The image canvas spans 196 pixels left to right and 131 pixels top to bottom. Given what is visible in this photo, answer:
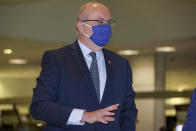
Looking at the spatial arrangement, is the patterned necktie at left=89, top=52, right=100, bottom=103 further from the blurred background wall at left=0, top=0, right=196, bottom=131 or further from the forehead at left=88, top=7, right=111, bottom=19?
the blurred background wall at left=0, top=0, right=196, bottom=131

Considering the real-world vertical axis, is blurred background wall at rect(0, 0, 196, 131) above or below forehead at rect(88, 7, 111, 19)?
below

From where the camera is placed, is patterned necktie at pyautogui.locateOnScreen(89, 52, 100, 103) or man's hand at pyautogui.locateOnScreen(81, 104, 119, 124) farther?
patterned necktie at pyautogui.locateOnScreen(89, 52, 100, 103)

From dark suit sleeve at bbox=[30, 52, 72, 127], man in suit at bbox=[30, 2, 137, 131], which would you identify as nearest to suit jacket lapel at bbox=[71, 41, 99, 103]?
man in suit at bbox=[30, 2, 137, 131]

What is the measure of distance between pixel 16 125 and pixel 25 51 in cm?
101

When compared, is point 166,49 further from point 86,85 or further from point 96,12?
point 86,85

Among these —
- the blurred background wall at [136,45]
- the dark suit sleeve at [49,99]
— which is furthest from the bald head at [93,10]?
the blurred background wall at [136,45]

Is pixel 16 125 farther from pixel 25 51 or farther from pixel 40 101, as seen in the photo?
pixel 40 101

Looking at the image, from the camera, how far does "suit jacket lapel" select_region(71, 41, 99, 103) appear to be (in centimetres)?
219

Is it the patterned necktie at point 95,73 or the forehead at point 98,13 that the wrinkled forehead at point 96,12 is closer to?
the forehead at point 98,13

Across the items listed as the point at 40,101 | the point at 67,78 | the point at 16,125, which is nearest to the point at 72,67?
the point at 67,78

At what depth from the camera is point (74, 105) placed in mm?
2186

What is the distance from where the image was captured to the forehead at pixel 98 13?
2338mm

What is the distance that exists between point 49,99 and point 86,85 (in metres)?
0.17

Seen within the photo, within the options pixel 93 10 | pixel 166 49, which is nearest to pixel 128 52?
pixel 166 49
